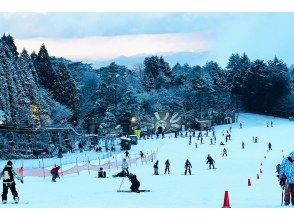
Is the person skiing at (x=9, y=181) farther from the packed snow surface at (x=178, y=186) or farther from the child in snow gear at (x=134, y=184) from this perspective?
the child in snow gear at (x=134, y=184)

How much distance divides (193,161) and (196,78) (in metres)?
40.6

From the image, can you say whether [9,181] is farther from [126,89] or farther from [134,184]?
[126,89]

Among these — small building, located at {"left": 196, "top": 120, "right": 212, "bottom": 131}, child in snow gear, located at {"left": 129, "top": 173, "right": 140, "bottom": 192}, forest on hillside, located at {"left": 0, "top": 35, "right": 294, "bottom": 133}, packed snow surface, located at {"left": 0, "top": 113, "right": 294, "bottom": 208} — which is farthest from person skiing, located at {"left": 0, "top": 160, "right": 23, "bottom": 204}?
small building, located at {"left": 196, "top": 120, "right": 212, "bottom": 131}

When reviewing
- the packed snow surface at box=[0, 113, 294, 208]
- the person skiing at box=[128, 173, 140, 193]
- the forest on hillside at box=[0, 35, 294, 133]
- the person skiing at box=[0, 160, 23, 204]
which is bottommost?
the packed snow surface at box=[0, 113, 294, 208]

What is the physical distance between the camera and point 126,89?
7419 centimetres

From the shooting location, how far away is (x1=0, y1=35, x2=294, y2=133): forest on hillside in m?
50.8

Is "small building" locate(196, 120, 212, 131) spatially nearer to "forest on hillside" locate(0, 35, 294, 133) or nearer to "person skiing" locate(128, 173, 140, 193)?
"forest on hillside" locate(0, 35, 294, 133)

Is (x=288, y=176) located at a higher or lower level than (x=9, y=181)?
higher

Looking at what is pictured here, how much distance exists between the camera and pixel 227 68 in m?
85.4

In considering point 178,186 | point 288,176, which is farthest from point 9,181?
point 178,186

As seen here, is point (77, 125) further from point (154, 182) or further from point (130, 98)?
point (154, 182)

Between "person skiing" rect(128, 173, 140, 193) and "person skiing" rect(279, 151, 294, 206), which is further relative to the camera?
"person skiing" rect(128, 173, 140, 193)
